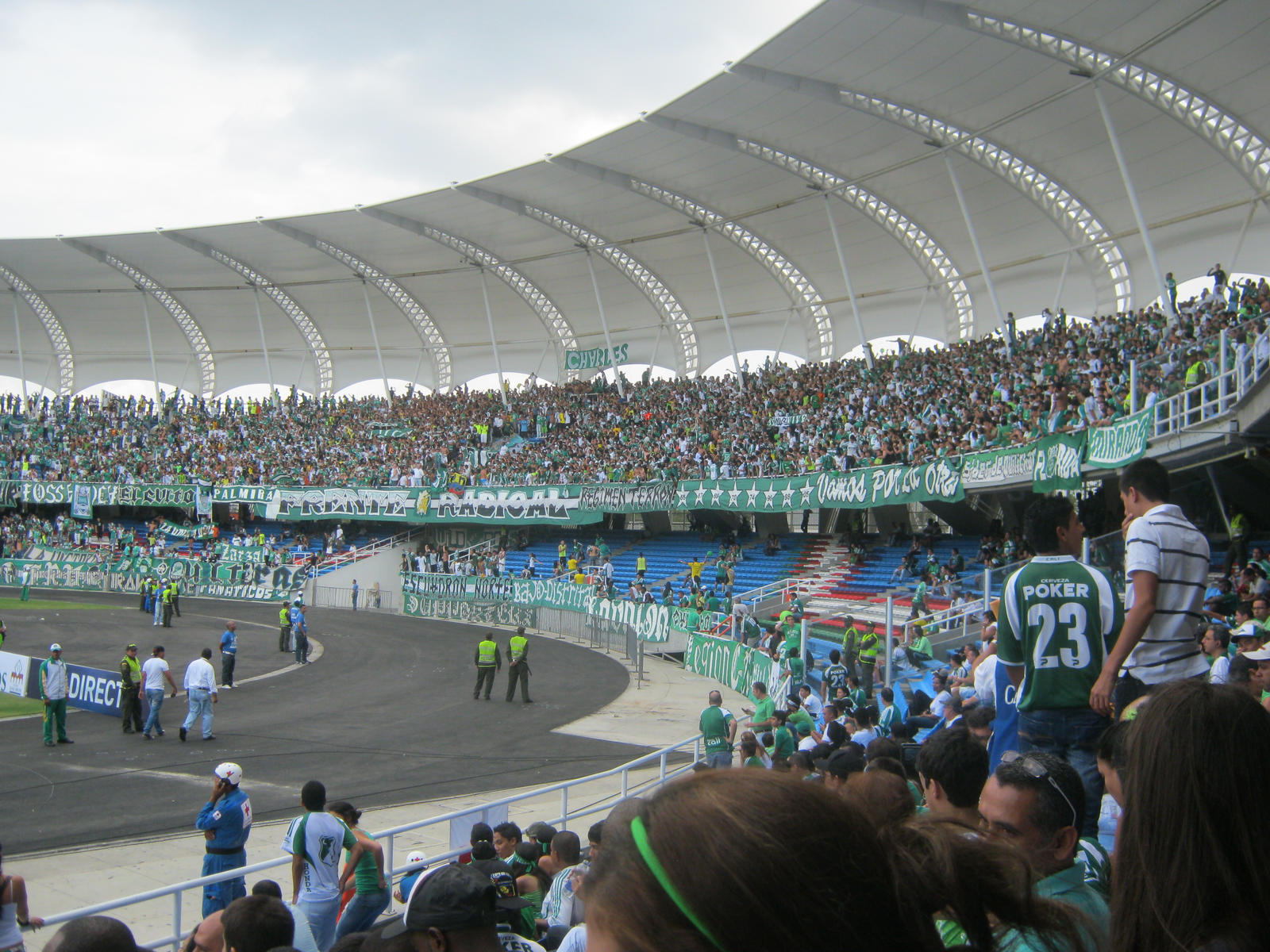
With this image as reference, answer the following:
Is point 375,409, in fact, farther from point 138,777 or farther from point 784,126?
point 138,777

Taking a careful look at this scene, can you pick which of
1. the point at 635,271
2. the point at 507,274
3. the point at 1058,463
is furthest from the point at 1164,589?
the point at 507,274

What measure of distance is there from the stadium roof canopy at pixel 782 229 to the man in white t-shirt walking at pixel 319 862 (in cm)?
2454

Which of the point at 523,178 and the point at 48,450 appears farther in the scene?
the point at 48,450

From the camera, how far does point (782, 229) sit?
139 feet

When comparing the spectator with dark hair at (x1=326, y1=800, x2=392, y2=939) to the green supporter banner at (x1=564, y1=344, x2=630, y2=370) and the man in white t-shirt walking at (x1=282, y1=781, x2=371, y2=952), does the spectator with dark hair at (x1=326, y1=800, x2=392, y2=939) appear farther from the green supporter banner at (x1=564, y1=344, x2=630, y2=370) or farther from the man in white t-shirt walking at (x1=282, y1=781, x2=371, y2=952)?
the green supporter banner at (x1=564, y1=344, x2=630, y2=370)

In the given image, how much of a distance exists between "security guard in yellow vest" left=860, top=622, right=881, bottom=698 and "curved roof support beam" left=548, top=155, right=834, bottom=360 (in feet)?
82.1

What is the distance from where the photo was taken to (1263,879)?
1.86 meters

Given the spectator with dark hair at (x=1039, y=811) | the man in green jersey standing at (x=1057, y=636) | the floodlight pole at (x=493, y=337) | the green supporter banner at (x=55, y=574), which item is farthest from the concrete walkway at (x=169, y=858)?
the floodlight pole at (x=493, y=337)

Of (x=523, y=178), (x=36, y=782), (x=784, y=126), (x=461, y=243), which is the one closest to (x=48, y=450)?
(x=461, y=243)

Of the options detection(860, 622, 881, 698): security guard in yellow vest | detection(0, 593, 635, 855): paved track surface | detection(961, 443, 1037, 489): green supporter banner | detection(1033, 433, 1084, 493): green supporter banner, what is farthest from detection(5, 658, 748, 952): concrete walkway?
detection(961, 443, 1037, 489): green supporter banner

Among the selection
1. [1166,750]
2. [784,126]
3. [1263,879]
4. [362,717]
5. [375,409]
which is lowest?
[362,717]

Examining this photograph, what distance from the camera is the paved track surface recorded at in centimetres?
1309

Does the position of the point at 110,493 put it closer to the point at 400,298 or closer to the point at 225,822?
the point at 400,298

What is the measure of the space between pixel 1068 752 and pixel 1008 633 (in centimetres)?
64
